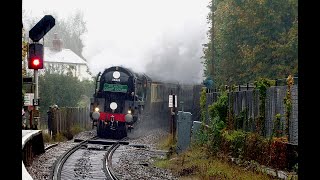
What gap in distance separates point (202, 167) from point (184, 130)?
165 inches

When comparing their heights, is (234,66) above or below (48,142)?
above

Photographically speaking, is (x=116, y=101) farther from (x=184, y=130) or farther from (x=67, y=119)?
(x=184, y=130)

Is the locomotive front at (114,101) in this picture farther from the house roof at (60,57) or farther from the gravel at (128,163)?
the house roof at (60,57)

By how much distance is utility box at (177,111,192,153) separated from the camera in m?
16.2

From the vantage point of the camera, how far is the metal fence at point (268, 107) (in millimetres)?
10234

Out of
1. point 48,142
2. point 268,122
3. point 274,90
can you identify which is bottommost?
point 48,142

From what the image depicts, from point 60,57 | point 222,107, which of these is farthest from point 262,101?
point 60,57

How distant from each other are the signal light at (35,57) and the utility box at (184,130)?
5.10 m

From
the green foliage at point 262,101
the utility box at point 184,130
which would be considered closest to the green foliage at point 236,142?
the green foliage at point 262,101

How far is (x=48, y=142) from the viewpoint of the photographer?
20.5m

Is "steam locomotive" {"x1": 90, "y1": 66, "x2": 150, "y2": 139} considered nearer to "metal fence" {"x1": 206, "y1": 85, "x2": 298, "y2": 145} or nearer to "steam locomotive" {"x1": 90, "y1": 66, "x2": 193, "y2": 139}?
"steam locomotive" {"x1": 90, "y1": 66, "x2": 193, "y2": 139}
